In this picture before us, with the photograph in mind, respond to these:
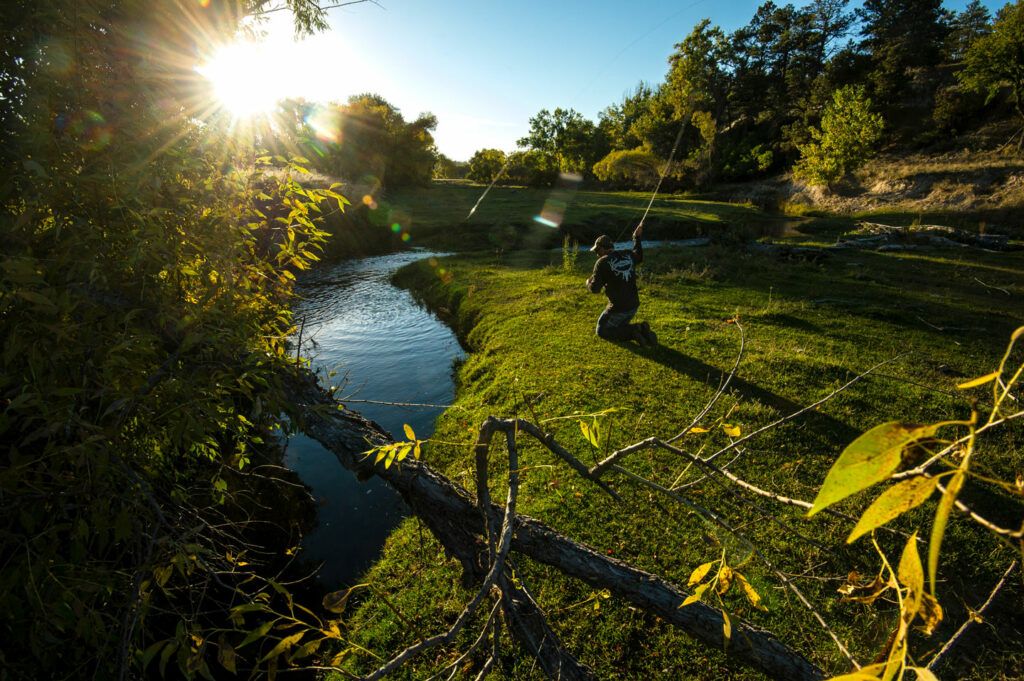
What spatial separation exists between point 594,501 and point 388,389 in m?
5.41

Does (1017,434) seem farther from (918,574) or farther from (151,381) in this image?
(151,381)

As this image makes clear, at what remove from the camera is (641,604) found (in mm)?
2441

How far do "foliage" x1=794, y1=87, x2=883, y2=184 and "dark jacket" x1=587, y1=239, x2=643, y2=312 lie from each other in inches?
1196

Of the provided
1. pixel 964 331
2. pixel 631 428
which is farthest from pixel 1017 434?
pixel 631 428

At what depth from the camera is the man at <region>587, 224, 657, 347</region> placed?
26.8 feet

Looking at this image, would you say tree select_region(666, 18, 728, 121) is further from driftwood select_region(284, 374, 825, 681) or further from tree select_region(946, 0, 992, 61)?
driftwood select_region(284, 374, 825, 681)

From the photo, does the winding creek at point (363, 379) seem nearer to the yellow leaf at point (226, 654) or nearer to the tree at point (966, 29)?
the yellow leaf at point (226, 654)

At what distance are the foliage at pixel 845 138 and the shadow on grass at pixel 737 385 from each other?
30719 millimetres

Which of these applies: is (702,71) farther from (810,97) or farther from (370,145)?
(370,145)

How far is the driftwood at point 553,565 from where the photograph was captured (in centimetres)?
203

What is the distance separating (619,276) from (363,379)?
5716 mm

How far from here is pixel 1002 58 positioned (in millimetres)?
27953

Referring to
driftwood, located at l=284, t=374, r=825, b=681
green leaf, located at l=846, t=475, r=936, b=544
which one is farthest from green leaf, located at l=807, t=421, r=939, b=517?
driftwood, located at l=284, t=374, r=825, b=681

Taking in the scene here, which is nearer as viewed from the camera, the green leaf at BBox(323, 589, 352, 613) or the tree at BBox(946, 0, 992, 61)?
the green leaf at BBox(323, 589, 352, 613)
